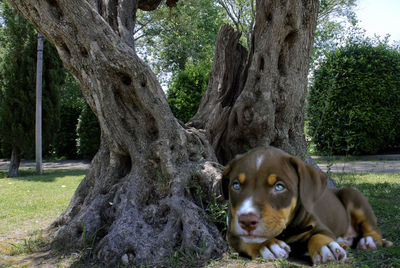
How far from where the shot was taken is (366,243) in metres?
3.42

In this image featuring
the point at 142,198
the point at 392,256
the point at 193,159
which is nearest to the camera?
the point at 392,256

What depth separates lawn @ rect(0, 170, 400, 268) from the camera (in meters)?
3.13

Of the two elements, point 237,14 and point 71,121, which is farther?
point 237,14

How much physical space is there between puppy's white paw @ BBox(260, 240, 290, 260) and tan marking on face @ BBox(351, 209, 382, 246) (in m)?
1.07

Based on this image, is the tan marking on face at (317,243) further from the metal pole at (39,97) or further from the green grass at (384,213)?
the metal pole at (39,97)

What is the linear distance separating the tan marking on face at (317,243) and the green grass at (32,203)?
4474 mm

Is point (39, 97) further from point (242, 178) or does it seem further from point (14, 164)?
point (242, 178)

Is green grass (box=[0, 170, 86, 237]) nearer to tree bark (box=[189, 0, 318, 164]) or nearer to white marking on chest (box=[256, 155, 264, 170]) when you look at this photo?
tree bark (box=[189, 0, 318, 164])

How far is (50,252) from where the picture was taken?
4.16 metres

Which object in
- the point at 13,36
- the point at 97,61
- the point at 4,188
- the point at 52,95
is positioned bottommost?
the point at 4,188

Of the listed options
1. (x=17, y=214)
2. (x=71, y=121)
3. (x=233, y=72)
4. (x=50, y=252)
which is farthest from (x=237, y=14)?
(x=50, y=252)

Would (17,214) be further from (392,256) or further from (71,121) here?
(71,121)

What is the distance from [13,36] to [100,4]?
11034 mm

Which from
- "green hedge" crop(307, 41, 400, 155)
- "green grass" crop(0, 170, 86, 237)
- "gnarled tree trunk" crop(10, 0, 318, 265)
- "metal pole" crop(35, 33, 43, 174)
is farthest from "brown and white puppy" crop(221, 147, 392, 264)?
"metal pole" crop(35, 33, 43, 174)
